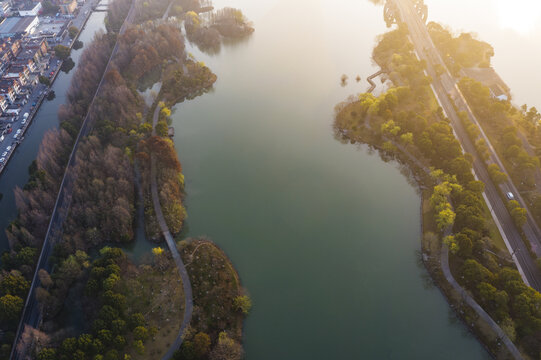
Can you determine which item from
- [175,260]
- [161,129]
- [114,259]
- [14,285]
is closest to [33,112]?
[161,129]

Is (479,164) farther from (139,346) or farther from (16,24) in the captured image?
(16,24)

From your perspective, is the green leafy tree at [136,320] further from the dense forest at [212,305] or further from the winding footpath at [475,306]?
the winding footpath at [475,306]

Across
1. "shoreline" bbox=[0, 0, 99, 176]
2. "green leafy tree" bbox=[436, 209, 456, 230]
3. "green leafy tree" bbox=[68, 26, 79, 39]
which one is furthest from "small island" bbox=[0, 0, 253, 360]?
"green leafy tree" bbox=[68, 26, 79, 39]

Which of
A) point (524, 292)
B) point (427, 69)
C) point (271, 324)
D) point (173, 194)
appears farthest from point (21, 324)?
point (427, 69)

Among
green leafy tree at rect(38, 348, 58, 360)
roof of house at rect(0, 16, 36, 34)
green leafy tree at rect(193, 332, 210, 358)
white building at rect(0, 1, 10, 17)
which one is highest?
white building at rect(0, 1, 10, 17)

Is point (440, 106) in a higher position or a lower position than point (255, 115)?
lower

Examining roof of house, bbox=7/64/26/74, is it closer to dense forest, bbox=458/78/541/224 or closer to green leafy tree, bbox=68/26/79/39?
green leafy tree, bbox=68/26/79/39

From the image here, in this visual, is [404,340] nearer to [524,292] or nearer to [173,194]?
[524,292]
